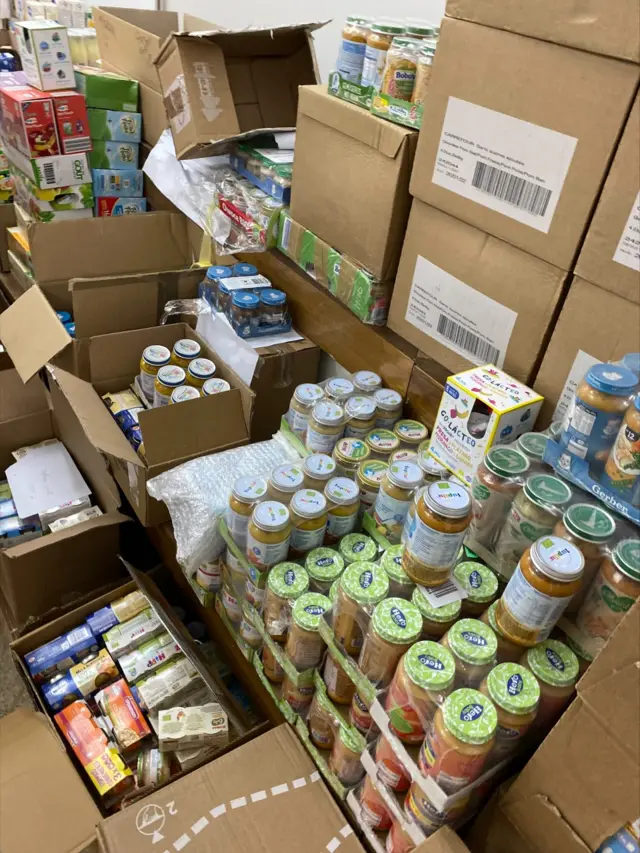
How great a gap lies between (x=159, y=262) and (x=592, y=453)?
5.32 ft

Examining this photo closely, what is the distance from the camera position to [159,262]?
207cm

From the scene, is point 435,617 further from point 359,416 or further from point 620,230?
point 620,230

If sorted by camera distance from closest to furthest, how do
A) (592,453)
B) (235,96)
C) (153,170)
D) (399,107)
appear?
(592,453) → (399,107) → (235,96) → (153,170)

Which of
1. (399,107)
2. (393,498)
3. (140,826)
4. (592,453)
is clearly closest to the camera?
(592,453)

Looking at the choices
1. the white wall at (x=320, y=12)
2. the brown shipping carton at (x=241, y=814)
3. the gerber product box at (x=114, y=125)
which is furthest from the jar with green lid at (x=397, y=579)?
the gerber product box at (x=114, y=125)

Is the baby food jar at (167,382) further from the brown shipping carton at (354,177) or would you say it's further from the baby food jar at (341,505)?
the baby food jar at (341,505)

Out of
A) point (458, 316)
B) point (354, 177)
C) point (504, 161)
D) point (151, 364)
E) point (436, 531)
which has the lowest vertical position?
point (151, 364)

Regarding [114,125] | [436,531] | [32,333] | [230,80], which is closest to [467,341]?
[436,531]

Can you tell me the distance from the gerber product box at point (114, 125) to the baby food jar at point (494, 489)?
183 cm

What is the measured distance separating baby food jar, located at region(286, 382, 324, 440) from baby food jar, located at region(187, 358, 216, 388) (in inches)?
13.7

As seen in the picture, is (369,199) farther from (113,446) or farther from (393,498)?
(113,446)

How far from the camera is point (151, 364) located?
166 centimetres

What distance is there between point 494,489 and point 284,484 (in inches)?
14.4

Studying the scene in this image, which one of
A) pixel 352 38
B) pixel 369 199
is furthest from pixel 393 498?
pixel 352 38
